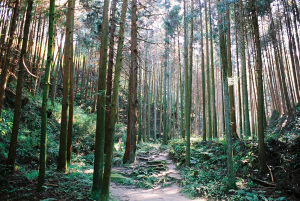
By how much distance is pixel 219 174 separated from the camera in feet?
25.5

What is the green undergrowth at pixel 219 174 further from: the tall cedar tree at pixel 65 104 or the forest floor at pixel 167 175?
the tall cedar tree at pixel 65 104

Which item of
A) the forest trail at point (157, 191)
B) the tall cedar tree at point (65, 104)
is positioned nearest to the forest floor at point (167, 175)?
the forest trail at point (157, 191)

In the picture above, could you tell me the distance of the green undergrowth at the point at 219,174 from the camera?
5.76 metres

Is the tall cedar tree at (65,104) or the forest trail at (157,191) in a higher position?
the tall cedar tree at (65,104)

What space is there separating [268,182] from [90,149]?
9.98 m

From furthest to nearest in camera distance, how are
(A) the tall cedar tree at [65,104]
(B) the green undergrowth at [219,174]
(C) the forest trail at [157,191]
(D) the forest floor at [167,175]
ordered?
(A) the tall cedar tree at [65,104] → (C) the forest trail at [157,191] → (B) the green undergrowth at [219,174] → (D) the forest floor at [167,175]

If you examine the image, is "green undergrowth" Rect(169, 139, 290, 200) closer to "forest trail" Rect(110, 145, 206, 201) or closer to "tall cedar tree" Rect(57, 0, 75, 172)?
"forest trail" Rect(110, 145, 206, 201)

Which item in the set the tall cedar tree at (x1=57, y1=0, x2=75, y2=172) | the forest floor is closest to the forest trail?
the forest floor

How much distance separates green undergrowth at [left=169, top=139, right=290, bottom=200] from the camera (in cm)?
576

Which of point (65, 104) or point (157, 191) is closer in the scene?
point (157, 191)

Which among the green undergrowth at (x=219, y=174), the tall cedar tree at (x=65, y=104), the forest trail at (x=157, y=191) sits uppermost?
the tall cedar tree at (x=65, y=104)

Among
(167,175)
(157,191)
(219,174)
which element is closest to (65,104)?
(157,191)

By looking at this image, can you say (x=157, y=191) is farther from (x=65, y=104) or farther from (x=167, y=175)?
(x=65, y=104)

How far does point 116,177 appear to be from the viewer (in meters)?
7.93
